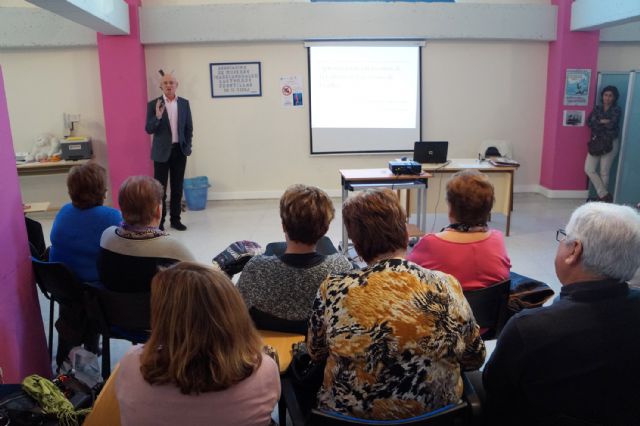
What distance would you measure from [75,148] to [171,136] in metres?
1.53

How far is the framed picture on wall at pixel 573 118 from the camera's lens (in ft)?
21.5

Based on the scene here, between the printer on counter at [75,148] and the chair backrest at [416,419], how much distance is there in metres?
5.96

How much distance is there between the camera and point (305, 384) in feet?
5.14

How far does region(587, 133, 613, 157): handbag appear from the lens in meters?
6.20

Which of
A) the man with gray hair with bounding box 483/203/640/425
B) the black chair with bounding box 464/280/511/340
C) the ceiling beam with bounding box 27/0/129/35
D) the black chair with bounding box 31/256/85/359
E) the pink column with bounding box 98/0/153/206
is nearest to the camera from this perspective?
the man with gray hair with bounding box 483/203/640/425

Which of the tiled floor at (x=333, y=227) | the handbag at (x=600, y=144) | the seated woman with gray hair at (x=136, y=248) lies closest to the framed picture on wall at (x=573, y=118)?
the handbag at (x=600, y=144)

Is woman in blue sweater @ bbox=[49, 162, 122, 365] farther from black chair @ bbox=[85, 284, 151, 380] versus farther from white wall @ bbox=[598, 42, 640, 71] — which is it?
white wall @ bbox=[598, 42, 640, 71]

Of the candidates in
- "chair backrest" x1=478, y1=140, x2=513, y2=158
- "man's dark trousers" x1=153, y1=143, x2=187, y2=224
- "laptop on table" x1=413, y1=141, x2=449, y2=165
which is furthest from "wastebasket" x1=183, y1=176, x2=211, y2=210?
"chair backrest" x1=478, y1=140, x2=513, y2=158

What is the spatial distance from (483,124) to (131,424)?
656cm

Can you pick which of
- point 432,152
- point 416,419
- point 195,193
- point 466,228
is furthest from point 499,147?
point 416,419

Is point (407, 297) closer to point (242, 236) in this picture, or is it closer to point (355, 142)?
point (242, 236)

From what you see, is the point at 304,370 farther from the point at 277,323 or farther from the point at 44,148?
the point at 44,148

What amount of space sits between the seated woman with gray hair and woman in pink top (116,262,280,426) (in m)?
0.97

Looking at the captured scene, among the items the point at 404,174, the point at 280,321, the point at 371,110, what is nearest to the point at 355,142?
the point at 371,110
